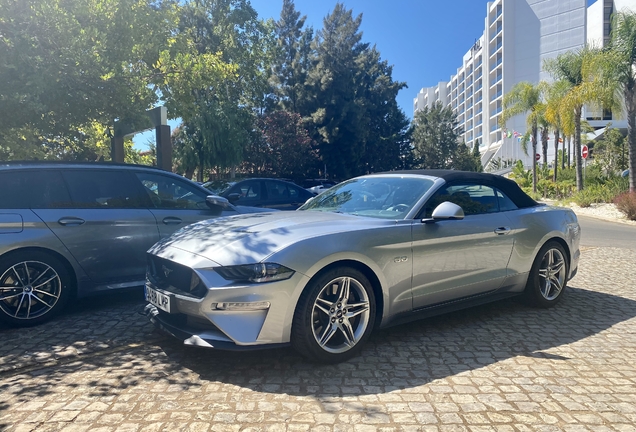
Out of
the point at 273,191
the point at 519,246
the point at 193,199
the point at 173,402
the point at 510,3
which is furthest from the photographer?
the point at 510,3

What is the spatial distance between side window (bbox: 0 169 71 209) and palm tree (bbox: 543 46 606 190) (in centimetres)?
2170

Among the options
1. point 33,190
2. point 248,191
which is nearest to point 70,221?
point 33,190

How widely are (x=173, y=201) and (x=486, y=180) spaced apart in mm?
3608

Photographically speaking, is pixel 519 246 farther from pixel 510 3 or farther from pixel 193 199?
pixel 510 3

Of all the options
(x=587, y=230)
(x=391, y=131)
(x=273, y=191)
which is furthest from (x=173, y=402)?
(x=391, y=131)

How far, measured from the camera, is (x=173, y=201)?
6035mm

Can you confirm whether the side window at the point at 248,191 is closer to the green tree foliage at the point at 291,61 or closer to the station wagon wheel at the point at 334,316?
the station wagon wheel at the point at 334,316

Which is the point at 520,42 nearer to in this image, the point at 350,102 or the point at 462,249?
the point at 350,102

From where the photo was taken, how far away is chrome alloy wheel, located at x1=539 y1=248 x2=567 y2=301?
17.9 feet

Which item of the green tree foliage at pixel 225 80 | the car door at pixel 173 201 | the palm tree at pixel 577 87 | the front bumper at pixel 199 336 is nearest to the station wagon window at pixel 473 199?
the front bumper at pixel 199 336

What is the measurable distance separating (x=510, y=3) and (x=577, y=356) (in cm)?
7659

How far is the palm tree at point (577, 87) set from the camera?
21.4m

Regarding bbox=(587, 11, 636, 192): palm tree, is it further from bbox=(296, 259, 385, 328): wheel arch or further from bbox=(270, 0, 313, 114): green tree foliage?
bbox=(270, 0, 313, 114): green tree foliage

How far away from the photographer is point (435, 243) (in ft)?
14.3
